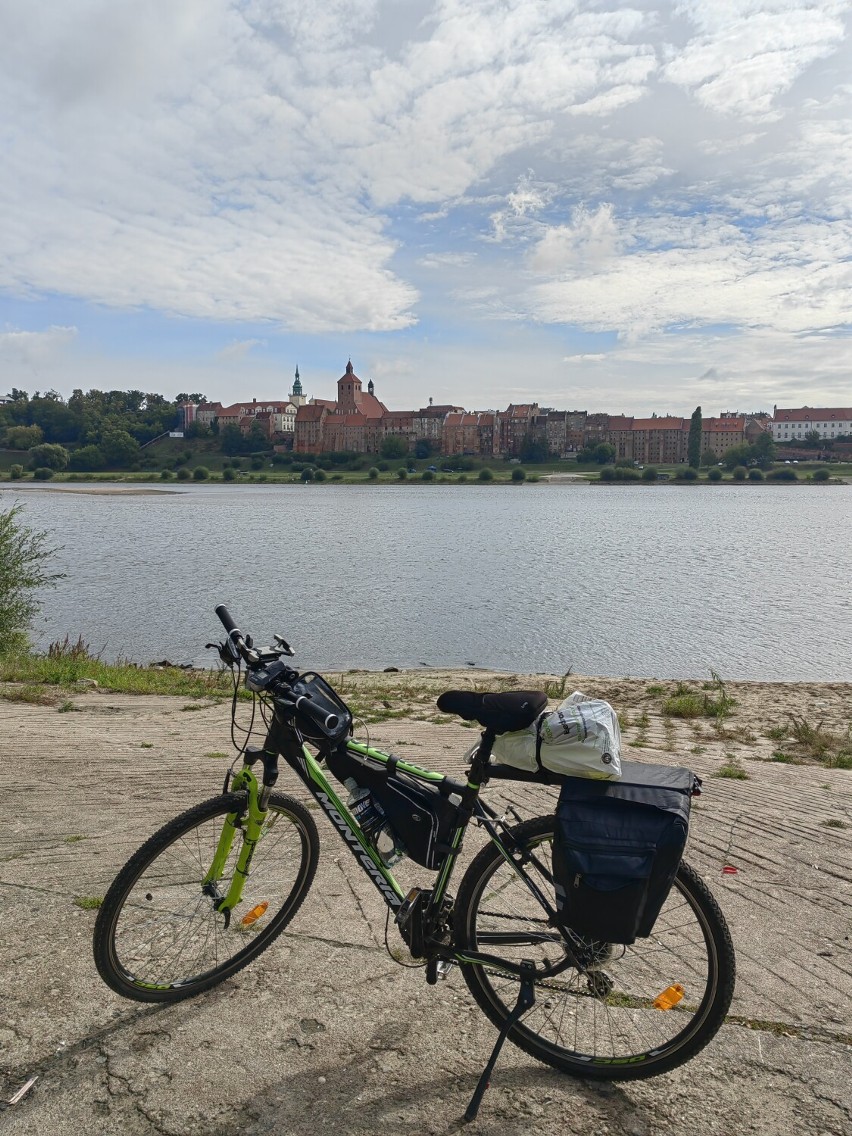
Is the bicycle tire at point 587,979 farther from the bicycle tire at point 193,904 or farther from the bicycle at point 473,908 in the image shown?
the bicycle tire at point 193,904

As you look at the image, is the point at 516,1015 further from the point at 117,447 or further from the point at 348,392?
the point at 348,392

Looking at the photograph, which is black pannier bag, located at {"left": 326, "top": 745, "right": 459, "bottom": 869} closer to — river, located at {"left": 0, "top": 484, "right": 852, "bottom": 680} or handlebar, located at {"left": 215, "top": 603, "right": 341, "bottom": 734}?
handlebar, located at {"left": 215, "top": 603, "right": 341, "bottom": 734}

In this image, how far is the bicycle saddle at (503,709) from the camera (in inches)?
121

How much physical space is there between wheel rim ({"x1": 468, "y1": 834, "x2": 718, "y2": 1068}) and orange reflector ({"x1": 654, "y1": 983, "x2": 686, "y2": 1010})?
39 mm

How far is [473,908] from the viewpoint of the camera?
332cm

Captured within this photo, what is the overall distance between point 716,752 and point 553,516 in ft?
225

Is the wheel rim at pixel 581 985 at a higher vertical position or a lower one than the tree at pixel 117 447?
lower

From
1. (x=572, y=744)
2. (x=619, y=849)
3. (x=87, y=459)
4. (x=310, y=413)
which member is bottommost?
(x=619, y=849)

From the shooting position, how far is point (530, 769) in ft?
10.2

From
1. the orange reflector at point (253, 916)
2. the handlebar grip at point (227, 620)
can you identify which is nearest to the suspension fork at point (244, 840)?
the orange reflector at point (253, 916)

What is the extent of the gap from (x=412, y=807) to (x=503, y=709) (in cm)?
61

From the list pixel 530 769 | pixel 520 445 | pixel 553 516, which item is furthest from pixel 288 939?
pixel 520 445

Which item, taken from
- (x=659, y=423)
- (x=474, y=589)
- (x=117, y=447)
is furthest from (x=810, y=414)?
(x=474, y=589)

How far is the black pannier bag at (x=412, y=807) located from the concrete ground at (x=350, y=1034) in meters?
0.75
